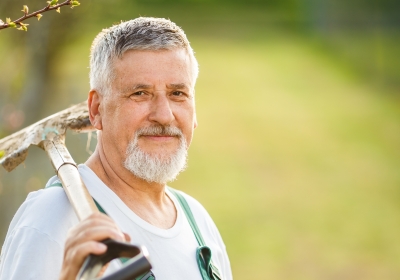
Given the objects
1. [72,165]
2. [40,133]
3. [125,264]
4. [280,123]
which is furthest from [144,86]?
[280,123]

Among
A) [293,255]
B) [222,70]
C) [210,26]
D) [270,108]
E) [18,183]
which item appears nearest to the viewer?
[18,183]

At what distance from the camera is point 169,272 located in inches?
89.6

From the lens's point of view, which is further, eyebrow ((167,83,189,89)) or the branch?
eyebrow ((167,83,189,89))

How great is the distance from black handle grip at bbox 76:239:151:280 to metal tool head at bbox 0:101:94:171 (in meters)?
1.01

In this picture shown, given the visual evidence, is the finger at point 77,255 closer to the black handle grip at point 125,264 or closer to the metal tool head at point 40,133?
the black handle grip at point 125,264

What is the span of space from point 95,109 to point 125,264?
1.07 meters

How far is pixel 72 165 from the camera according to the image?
2346 millimetres

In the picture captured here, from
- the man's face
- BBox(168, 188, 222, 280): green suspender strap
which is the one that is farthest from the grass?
the man's face

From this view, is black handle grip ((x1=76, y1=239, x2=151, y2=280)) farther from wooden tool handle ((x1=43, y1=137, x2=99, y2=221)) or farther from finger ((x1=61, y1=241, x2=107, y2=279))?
wooden tool handle ((x1=43, y1=137, x2=99, y2=221))

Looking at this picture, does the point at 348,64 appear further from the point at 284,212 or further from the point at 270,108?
the point at 284,212

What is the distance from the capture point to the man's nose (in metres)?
2.37

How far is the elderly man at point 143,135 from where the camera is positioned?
7.59 feet

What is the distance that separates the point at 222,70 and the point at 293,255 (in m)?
13.5

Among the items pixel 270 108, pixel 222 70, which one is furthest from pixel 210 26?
pixel 270 108
